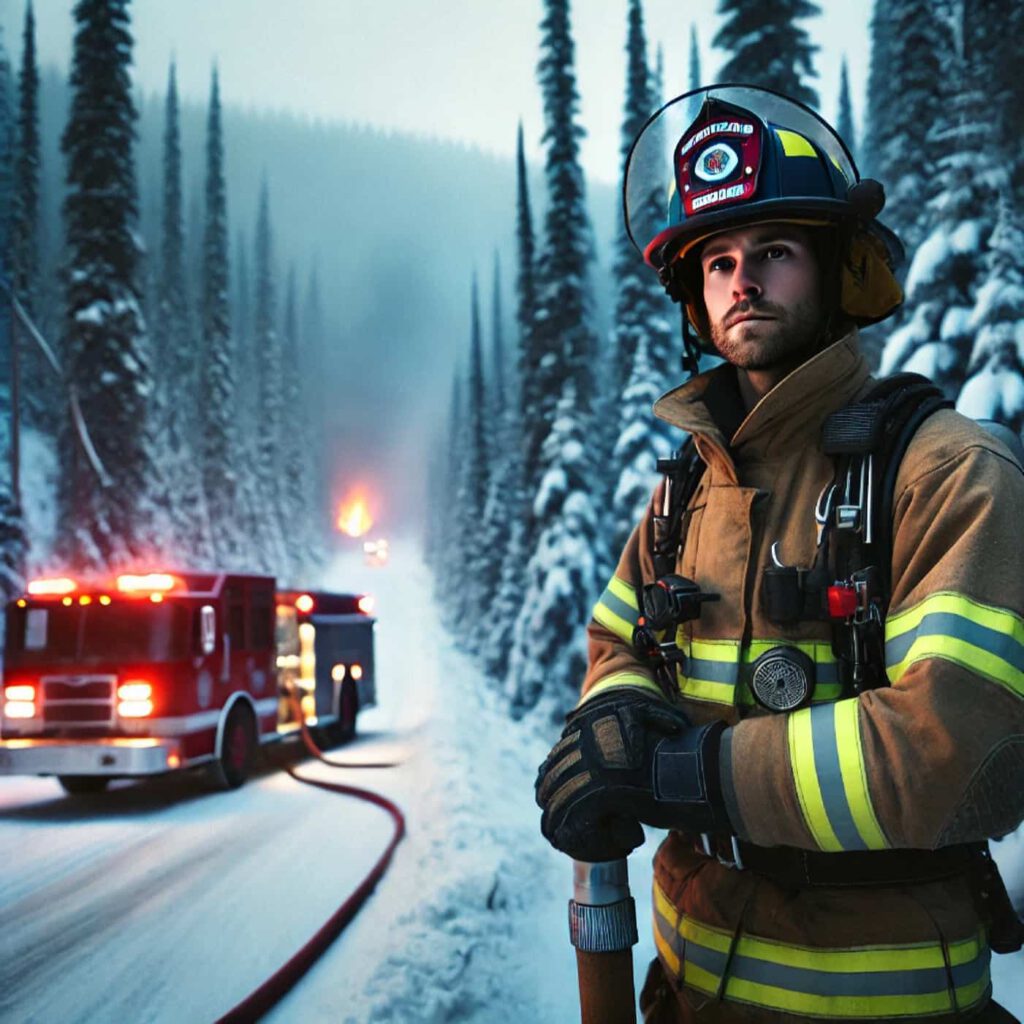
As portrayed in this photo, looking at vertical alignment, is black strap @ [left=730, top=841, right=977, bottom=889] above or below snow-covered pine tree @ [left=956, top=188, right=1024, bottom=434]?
below

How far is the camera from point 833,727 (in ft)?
5.37

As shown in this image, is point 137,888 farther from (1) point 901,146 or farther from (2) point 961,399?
(1) point 901,146

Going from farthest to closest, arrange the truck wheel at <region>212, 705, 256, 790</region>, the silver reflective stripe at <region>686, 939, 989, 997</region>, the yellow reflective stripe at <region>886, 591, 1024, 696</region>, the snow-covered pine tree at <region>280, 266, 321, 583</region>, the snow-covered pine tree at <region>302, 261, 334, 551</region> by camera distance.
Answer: the snow-covered pine tree at <region>302, 261, 334, 551</region>, the snow-covered pine tree at <region>280, 266, 321, 583</region>, the truck wheel at <region>212, 705, 256, 790</region>, the silver reflective stripe at <region>686, 939, 989, 997</region>, the yellow reflective stripe at <region>886, 591, 1024, 696</region>

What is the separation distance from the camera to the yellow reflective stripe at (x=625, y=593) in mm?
2537

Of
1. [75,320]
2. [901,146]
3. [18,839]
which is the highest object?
[901,146]

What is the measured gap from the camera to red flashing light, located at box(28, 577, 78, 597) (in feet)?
31.2

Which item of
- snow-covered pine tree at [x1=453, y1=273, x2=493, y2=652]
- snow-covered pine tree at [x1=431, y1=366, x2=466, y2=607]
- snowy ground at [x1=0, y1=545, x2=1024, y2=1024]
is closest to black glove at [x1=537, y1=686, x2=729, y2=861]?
snowy ground at [x1=0, y1=545, x2=1024, y2=1024]

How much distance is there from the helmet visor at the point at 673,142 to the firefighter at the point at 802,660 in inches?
0.8

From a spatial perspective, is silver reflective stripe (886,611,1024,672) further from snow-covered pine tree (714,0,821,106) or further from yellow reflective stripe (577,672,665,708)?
snow-covered pine tree (714,0,821,106)

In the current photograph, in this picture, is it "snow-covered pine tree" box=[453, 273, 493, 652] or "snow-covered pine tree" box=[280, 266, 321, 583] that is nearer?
"snow-covered pine tree" box=[453, 273, 493, 652]

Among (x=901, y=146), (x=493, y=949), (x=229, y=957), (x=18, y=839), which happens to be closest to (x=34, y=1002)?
(x=229, y=957)

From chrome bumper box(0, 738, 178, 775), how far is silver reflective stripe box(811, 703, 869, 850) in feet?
28.5

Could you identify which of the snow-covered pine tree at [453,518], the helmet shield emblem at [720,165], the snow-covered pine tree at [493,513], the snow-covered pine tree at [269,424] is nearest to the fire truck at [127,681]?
the helmet shield emblem at [720,165]

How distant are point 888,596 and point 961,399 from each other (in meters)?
8.12
